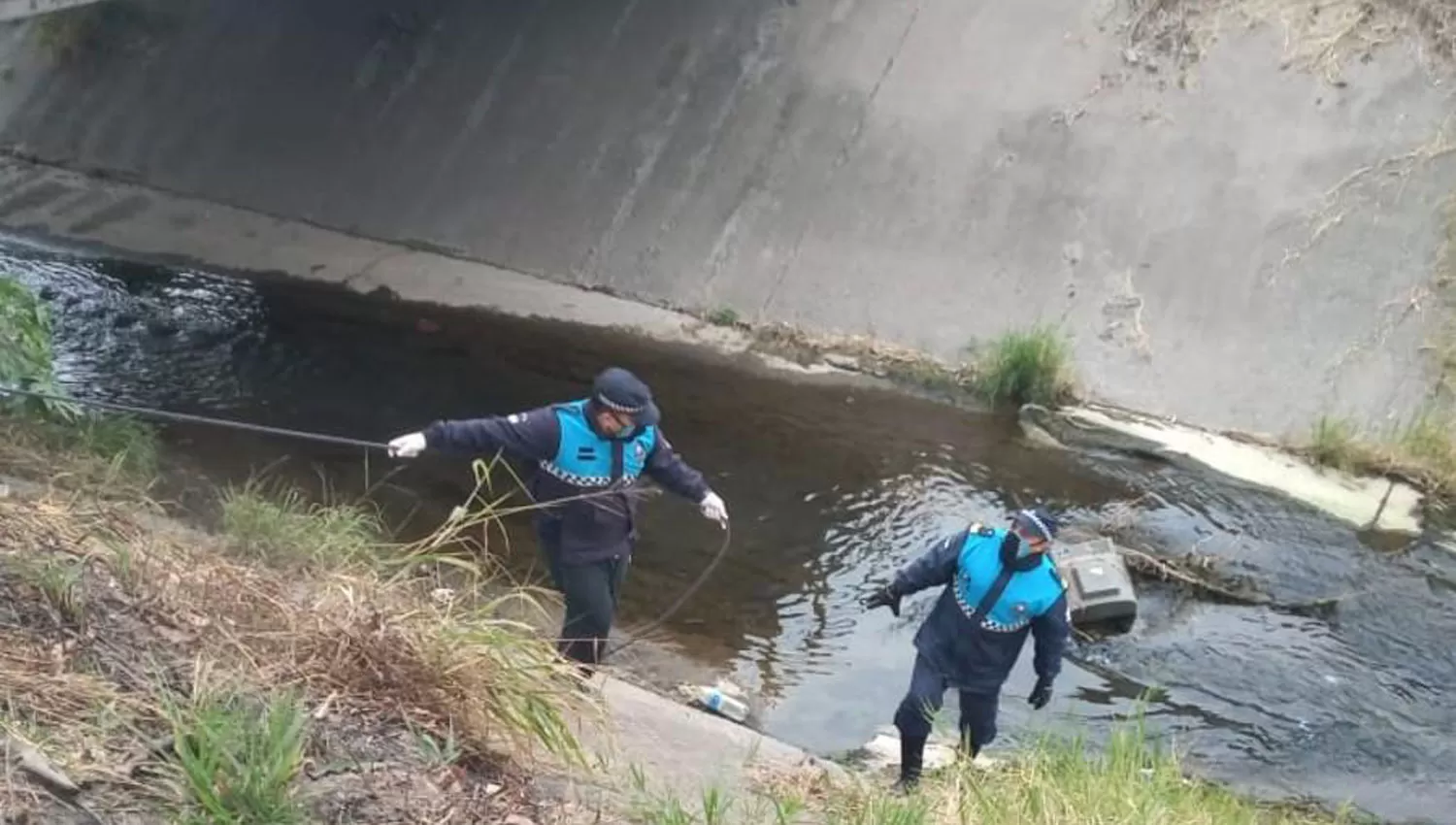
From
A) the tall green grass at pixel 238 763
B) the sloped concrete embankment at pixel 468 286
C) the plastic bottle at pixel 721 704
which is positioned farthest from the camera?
the sloped concrete embankment at pixel 468 286

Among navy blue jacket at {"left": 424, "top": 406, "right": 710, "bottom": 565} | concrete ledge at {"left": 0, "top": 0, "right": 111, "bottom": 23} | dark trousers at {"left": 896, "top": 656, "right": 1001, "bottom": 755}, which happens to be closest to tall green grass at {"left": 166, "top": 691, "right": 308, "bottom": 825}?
navy blue jacket at {"left": 424, "top": 406, "right": 710, "bottom": 565}

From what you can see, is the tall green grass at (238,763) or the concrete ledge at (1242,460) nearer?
the tall green grass at (238,763)

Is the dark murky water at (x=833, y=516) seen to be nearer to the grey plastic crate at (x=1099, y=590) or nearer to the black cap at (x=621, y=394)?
the grey plastic crate at (x=1099, y=590)

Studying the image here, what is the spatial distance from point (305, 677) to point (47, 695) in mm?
739

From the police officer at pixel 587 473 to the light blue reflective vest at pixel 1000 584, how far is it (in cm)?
116

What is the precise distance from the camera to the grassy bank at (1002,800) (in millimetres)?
4594

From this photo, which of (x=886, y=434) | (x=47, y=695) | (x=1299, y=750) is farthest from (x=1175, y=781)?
(x=886, y=434)

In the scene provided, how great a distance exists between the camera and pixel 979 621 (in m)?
6.64

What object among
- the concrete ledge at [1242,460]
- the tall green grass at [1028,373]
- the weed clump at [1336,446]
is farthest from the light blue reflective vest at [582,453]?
the weed clump at [1336,446]

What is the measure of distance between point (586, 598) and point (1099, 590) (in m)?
3.78

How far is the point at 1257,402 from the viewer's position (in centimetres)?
1260

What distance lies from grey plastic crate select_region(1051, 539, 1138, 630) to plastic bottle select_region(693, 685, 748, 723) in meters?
2.22

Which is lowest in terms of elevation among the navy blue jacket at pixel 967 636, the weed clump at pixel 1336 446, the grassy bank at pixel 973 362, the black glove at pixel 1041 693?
the black glove at pixel 1041 693

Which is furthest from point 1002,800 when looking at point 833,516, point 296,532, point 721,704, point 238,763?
point 833,516
